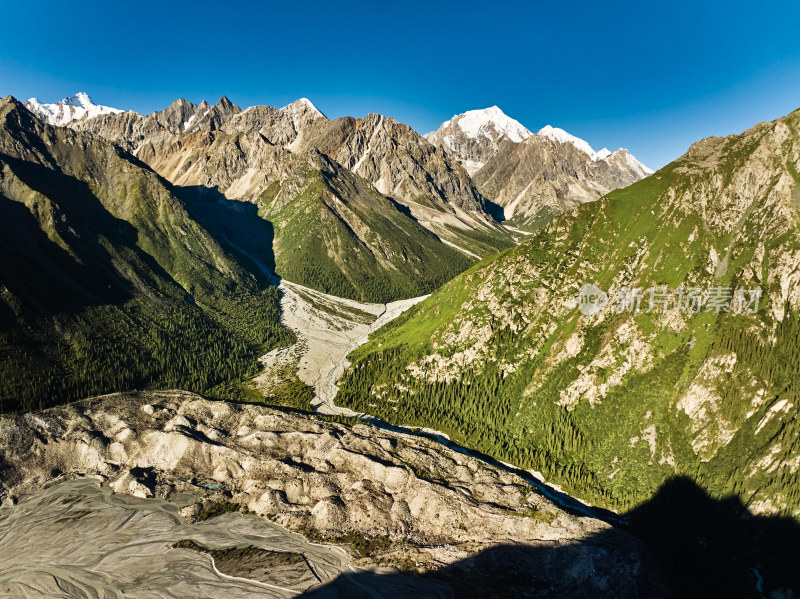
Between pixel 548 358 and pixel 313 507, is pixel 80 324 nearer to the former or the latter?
pixel 313 507
